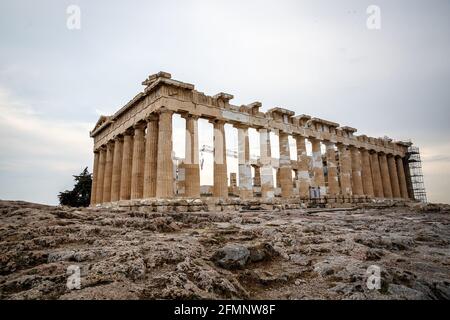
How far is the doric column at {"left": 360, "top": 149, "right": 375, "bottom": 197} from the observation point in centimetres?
3256

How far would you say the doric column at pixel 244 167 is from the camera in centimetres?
2266

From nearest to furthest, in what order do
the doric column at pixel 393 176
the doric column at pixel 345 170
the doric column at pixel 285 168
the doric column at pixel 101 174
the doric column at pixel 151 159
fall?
the doric column at pixel 151 159
the doric column at pixel 285 168
the doric column at pixel 101 174
the doric column at pixel 345 170
the doric column at pixel 393 176

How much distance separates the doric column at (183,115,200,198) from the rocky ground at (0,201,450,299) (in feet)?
33.7

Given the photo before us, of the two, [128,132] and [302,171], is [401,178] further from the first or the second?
[128,132]

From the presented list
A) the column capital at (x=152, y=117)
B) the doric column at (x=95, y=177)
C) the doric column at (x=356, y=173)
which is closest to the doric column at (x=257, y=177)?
the doric column at (x=356, y=173)

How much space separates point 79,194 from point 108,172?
12477 millimetres

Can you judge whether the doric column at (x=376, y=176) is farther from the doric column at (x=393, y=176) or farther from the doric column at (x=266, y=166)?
the doric column at (x=266, y=166)

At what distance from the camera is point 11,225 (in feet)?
24.8

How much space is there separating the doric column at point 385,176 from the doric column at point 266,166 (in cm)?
2009

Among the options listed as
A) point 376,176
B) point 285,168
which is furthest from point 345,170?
point 285,168

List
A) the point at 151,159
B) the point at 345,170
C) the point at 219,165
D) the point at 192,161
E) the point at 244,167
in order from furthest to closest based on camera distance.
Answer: the point at 345,170 < the point at 244,167 < the point at 219,165 < the point at 192,161 < the point at 151,159

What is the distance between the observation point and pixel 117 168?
2484cm
